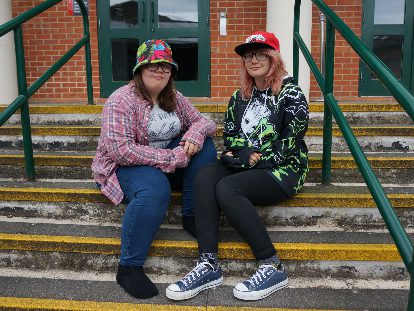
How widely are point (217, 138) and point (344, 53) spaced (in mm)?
2610

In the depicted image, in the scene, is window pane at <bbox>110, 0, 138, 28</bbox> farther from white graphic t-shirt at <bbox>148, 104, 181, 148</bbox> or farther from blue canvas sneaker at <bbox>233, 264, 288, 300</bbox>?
blue canvas sneaker at <bbox>233, 264, 288, 300</bbox>

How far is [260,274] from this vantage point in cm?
204

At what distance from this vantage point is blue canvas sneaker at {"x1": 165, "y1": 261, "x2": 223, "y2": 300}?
78.8 inches

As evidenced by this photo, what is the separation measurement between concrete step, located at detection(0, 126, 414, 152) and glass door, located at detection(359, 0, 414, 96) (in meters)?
2.13

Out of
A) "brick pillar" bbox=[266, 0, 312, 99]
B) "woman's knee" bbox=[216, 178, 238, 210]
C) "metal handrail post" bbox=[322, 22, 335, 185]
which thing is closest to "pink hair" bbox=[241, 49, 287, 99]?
"metal handrail post" bbox=[322, 22, 335, 185]

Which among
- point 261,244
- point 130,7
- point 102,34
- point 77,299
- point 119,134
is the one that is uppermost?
point 130,7

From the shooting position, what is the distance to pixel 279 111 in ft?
7.71

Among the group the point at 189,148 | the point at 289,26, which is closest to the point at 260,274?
the point at 189,148

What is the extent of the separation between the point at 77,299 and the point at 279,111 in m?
1.40

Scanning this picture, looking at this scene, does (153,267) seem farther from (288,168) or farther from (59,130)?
(59,130)

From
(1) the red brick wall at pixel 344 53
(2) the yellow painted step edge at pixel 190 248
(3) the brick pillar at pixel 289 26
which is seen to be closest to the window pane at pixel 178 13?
(3) the brick pillar at pixel 289 26

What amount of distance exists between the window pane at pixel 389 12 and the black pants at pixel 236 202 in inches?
142

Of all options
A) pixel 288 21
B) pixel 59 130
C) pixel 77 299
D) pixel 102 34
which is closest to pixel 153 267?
pixel 77 299

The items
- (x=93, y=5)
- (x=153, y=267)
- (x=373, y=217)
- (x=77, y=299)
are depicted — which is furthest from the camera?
(x=93, y=5)
